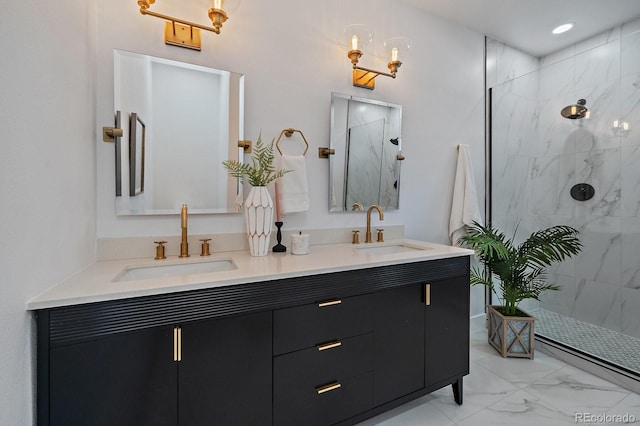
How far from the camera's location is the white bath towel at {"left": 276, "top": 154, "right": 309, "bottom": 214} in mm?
1647

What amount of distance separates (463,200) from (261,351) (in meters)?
1.95

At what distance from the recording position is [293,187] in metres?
1.67

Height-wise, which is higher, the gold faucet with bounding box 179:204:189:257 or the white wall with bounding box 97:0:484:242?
the white wall with bounding box 97:0:484:242

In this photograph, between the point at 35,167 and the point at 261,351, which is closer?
the point at 35,167

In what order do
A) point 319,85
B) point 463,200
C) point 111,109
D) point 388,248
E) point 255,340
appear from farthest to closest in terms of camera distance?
1. point 463,200
2. point 388,248
3. point 319,85
4. point 111,109
5. point 255,340

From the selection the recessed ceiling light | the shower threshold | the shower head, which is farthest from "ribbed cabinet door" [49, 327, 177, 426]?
the recessed ceiling light

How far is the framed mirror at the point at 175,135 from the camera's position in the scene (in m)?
1.35

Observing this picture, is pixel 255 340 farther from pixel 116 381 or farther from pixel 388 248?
pixel 388 248

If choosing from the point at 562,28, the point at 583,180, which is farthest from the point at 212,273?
the point at 562,28

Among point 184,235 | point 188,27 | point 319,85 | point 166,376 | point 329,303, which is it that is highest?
point 188,27

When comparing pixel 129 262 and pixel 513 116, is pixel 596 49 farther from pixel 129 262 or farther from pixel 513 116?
pixel 129 262

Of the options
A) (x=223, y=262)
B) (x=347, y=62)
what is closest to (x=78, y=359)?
(x=223, y=262)

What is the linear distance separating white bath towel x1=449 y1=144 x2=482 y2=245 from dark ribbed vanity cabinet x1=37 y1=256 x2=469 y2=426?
825 mm

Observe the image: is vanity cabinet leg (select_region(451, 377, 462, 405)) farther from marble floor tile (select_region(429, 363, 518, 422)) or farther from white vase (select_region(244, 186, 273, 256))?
white vase (select_region(244, 186, 273, 256))
